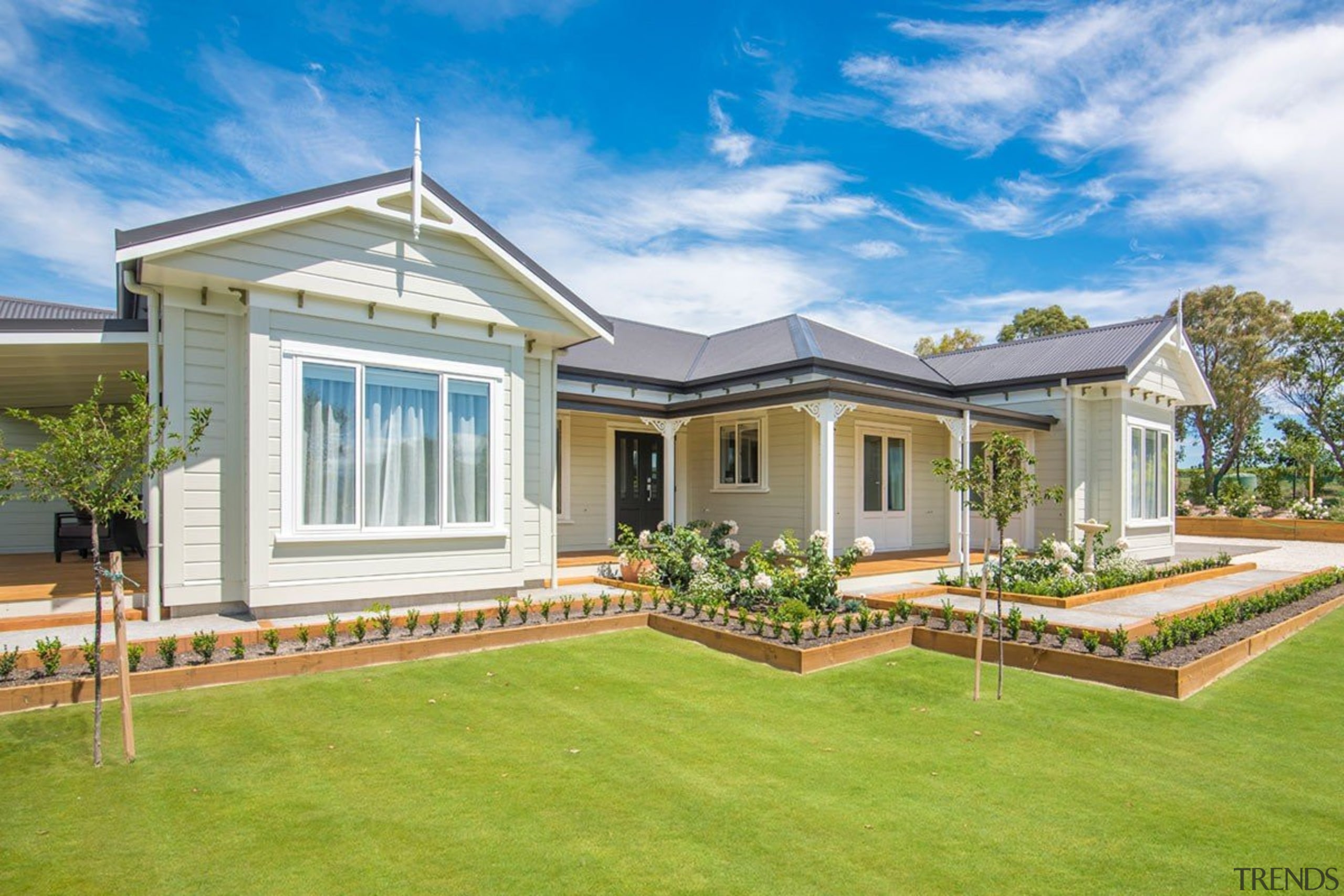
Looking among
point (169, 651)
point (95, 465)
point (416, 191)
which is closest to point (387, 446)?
point (416, 191)

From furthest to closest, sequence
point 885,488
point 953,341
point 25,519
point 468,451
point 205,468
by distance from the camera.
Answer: point 953,341 → point 885,488 → point 25,519 → point 468,451 → point 205,468

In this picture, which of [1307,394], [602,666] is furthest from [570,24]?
[1307,394]

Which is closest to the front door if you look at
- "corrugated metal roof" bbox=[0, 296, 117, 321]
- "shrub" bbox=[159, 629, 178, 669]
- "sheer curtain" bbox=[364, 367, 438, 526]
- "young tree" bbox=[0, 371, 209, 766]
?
"sheer curtain" bbox=[364, 367, 438, 526]

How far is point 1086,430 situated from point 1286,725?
34.6 feet

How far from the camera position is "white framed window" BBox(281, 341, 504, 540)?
7215 mm

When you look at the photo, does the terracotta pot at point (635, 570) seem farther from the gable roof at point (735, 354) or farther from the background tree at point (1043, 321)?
the background tree at point (1043, 321)

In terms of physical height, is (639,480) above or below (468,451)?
below

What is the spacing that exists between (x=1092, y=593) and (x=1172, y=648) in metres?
2.96

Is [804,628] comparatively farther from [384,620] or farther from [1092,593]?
[1092,593]

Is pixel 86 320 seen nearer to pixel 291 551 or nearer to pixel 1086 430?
pixel 291 551

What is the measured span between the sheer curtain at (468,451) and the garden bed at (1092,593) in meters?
6.36

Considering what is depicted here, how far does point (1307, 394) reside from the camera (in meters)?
30.9

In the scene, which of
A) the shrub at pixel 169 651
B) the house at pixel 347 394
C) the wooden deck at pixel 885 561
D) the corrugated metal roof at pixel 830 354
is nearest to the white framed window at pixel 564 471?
the wooden deck at pixel 885 561

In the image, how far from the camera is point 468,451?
27.1 ft
